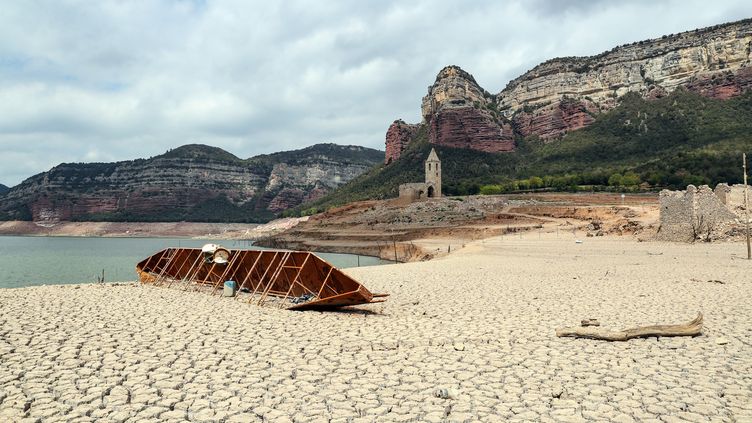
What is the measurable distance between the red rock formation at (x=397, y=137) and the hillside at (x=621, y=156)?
9.71m

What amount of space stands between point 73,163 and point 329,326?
195835 mm

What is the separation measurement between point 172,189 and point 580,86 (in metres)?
128

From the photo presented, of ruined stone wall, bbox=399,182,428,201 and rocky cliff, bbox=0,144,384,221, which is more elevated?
rocky cliff, bbox=0,144,384,221

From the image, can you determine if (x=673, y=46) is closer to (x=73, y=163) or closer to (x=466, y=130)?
(x=466, y=130)

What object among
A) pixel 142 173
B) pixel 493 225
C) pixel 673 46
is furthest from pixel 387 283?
pixel 142 173

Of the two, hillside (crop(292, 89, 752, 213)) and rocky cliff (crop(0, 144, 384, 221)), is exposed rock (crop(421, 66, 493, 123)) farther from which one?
rocky cliff (crop(0, 144, 384, 221))

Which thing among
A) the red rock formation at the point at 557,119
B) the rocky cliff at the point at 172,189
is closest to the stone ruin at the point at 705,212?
the red rock formation at the point at 557,119

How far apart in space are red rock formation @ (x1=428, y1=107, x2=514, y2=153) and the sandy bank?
96.2 metres

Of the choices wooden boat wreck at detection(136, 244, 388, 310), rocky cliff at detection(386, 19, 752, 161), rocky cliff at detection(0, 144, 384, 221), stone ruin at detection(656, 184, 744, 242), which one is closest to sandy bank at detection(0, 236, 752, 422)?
wooden boat wreck at detection(136, 244, 388, 310)

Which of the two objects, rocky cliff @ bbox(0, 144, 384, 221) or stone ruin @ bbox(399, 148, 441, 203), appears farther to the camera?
rocky cliff @ bbox(0, 144, 384, 221)

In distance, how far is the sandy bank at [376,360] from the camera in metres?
5.36

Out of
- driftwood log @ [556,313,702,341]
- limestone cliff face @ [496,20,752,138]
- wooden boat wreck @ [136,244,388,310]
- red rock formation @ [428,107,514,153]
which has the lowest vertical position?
driftwood log @ [556,313,702,341]

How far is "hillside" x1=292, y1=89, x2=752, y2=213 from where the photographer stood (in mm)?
61000

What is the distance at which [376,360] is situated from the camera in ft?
24.5
